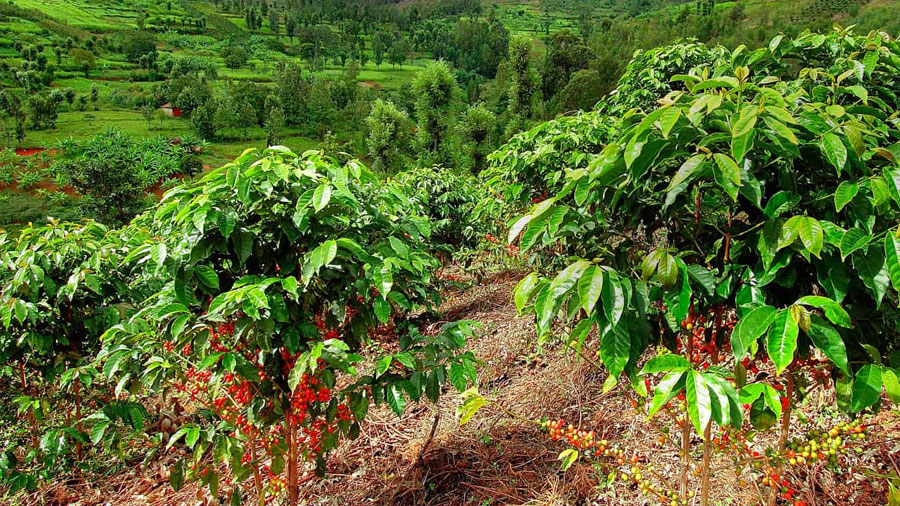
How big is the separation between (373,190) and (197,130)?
38.4 m

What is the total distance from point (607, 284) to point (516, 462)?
177 centimetres

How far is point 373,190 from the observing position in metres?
1.85

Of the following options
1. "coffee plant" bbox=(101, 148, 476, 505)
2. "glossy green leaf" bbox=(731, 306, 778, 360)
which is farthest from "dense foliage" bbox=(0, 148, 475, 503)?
"glossy green leaf" bbox=(731, 306, 778, 360)

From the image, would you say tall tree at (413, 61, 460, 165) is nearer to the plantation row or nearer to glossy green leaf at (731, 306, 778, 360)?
the plantation row

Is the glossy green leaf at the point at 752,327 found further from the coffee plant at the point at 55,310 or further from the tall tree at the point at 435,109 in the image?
the tall tree at the point at 435,109

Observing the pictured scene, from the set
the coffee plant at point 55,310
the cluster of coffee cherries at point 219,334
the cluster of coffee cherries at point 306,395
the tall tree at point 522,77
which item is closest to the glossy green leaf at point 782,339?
the cluster of coffee cherries at point 306,395

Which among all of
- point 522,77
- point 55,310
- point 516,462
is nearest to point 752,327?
point 516,462

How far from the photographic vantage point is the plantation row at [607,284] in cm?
93

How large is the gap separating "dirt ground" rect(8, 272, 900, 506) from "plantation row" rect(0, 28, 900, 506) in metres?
0.18

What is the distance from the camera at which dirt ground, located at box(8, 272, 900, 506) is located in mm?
1889

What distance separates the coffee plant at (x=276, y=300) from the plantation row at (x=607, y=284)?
0.01 m

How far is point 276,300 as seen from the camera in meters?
1.44

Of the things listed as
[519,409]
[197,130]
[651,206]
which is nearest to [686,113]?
[651,206]

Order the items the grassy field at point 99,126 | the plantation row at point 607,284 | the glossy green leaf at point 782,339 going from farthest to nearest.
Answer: the grassy field at point 99,126 < the plantation row at point 607,284 < the glossy green leaf at point 782,339
